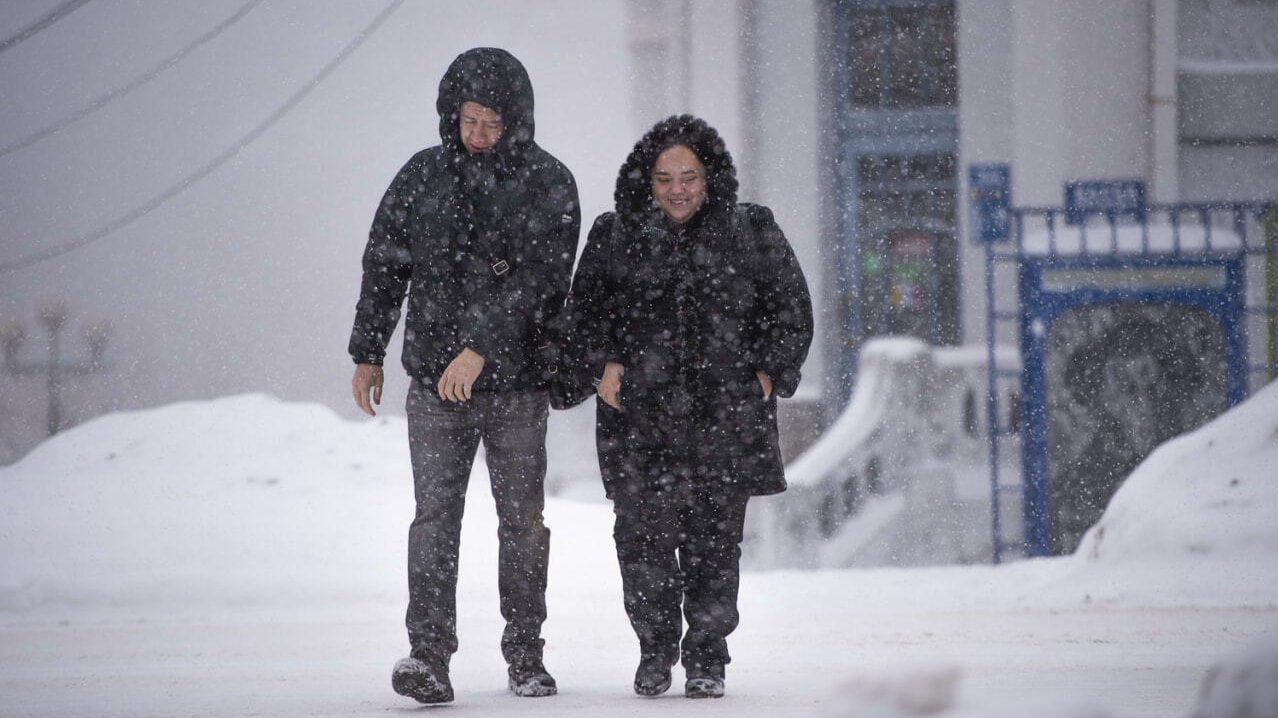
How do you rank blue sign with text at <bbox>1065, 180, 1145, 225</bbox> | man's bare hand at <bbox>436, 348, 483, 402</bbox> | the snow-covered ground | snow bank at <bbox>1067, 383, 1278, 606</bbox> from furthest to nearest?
1. blue sign with text at <bbox>1065, 180, 1145, 225</bbox>
2. snow bank at <bbox>1067, 383, 1278, 606</bbox>
3. the snow-covered ground
4. man's bare hand at <bbox>436, 348, 483, 402</bbox>

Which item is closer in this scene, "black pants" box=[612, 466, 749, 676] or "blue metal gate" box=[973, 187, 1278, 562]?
"black pants" box=[612, 466, 749, 676]

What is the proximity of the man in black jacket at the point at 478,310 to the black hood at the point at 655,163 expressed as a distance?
150 millimetres

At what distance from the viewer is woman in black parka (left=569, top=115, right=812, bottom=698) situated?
10.2 feet

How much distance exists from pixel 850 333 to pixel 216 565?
7.34 m

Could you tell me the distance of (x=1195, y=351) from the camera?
7.13 m

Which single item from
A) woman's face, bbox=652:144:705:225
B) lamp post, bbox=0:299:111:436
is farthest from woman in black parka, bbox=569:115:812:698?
lamp post, bbox=0:299:111:436

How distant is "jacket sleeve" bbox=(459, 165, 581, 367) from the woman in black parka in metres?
0.07

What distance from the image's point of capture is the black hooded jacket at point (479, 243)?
309 centimetres

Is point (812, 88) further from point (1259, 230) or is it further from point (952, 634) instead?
point (952, 634)

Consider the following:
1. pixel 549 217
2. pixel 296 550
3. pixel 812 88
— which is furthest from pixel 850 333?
pixel 549 217

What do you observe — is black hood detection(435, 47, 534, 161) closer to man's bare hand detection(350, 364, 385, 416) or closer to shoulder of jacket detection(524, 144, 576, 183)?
shoulder of jacket detection(524, 144, 576, 183)

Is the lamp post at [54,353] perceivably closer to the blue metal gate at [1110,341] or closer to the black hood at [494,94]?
the blue metal gate at [1110,341]

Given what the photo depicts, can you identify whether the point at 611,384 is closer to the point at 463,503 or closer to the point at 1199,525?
the point at 463,503

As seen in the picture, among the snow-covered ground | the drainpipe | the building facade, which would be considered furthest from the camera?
the building facade
